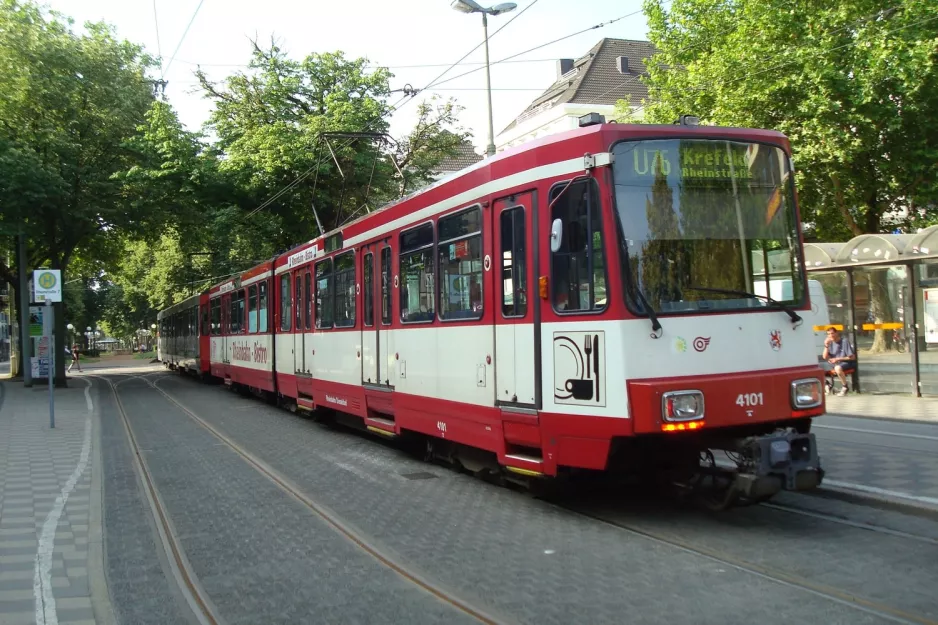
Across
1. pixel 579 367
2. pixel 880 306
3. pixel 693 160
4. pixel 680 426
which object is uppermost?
pixel 693 160

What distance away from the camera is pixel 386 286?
10.4 m

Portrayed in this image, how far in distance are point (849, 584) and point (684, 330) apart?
2.07 meters

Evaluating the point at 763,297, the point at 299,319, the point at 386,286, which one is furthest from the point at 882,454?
the point at 299,319

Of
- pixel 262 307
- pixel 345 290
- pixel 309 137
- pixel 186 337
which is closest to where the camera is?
pixel 345 290

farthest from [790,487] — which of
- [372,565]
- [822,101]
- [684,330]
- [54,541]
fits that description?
[822,101]

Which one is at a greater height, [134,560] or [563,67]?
[563,67]

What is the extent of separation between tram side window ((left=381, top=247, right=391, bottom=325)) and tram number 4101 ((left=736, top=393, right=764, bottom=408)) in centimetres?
499

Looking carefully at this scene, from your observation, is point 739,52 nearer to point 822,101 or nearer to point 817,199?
point 822,101

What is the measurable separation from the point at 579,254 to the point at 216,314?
20.4 metres

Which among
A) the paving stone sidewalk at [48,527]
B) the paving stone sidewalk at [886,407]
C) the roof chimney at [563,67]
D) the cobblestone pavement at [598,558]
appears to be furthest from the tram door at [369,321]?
the roof chimney at [563,67]

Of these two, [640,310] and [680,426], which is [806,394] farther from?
[640,310]

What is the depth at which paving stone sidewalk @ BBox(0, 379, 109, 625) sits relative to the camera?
16.8 feet

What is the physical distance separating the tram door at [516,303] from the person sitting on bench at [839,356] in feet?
37.8

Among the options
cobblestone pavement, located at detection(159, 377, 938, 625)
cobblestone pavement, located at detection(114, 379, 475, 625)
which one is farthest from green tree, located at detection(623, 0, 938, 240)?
cobblestone pavement, located at detection(114, 379, 475, 625)
